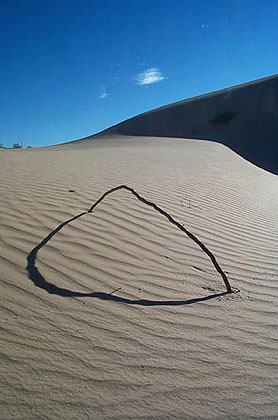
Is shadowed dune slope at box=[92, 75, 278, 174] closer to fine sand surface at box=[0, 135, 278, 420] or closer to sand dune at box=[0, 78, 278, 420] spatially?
sand dune at box=[0, 78, 278, 420]

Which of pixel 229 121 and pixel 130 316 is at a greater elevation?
pixel 229 121

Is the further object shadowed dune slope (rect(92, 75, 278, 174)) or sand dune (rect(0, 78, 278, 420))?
shadowed dune slope (rect(92, 75, 278, 174))

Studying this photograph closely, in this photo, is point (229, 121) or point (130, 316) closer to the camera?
point (130, 316)

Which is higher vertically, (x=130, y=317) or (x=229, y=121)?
(x=229, y=121)

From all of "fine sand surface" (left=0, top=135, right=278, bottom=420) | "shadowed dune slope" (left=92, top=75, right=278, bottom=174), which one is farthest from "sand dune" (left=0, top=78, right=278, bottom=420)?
"shadowed dune slope" (left=92, top=75, right=278, bottom=174)

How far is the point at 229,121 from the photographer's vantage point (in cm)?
4047

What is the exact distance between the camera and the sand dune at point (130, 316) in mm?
1860

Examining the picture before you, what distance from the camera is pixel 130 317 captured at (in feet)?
8.37

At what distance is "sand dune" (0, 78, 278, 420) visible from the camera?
1860mm

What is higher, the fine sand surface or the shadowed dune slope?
the shadowed dune slope

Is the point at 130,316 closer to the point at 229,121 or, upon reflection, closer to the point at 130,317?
the point at 130,317

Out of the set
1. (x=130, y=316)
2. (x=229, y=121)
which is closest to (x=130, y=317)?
(x=130, y=316)

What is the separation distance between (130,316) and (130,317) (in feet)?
0.04

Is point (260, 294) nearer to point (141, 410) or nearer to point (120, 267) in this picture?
point (120, 267)
